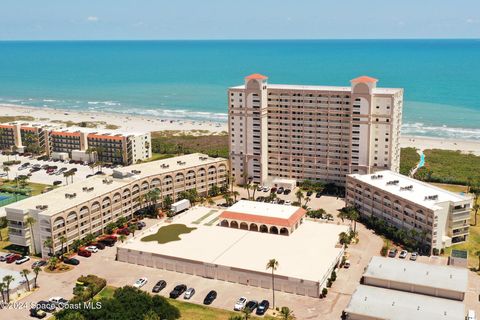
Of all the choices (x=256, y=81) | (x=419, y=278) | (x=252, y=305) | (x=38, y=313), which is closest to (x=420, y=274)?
(x=419, y=278)

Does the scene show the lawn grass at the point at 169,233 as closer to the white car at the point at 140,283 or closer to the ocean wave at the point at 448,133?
the white car at the point at 140,283

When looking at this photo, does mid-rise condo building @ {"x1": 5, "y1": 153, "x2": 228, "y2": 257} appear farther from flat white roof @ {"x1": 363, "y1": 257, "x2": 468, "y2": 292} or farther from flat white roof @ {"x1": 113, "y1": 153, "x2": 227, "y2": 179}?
flat white roof @ {"x1": 363, "y1": 257, "x2": 468, "y2": 292}

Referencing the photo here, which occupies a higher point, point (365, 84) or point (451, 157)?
point (365, 84)

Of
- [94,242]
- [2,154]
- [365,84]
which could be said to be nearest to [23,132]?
[2,154]

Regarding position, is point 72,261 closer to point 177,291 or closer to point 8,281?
point 8,281

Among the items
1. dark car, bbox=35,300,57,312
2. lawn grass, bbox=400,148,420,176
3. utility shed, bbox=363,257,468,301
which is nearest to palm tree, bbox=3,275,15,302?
dark car, bbox=35,300,57,312

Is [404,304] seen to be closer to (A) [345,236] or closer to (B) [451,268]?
(B) [451,268]
